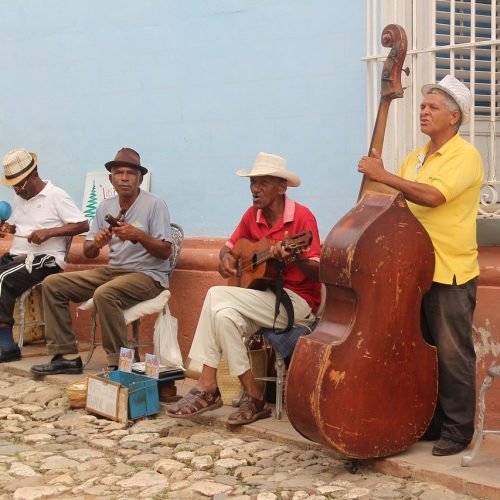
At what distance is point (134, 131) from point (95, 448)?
293cm

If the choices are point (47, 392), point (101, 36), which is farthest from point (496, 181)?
point (101, 36)

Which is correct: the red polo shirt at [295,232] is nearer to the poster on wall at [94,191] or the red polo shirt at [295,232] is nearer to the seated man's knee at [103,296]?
the seated man's knee at [103,296]

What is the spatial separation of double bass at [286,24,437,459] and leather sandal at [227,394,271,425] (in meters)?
0.84

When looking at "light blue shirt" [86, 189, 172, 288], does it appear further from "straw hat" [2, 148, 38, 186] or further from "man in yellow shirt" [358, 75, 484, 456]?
"man in yellow shirt" [358, 75, 484, 456]

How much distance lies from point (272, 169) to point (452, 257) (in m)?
1.31

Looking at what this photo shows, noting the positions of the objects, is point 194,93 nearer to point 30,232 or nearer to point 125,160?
point 125,160

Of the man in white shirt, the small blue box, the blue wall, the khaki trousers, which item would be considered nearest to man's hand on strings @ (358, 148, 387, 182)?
the blue wall

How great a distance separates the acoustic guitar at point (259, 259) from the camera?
5.25m

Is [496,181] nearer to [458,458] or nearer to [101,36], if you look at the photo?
[458,458]

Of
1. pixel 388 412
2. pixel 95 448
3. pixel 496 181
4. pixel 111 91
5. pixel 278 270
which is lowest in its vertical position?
pixel 95 448

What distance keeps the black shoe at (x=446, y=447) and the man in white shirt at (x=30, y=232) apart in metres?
3.30

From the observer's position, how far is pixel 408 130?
18.8ft

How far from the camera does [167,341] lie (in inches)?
249

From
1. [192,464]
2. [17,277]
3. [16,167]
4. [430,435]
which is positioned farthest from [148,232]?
[430,435]
